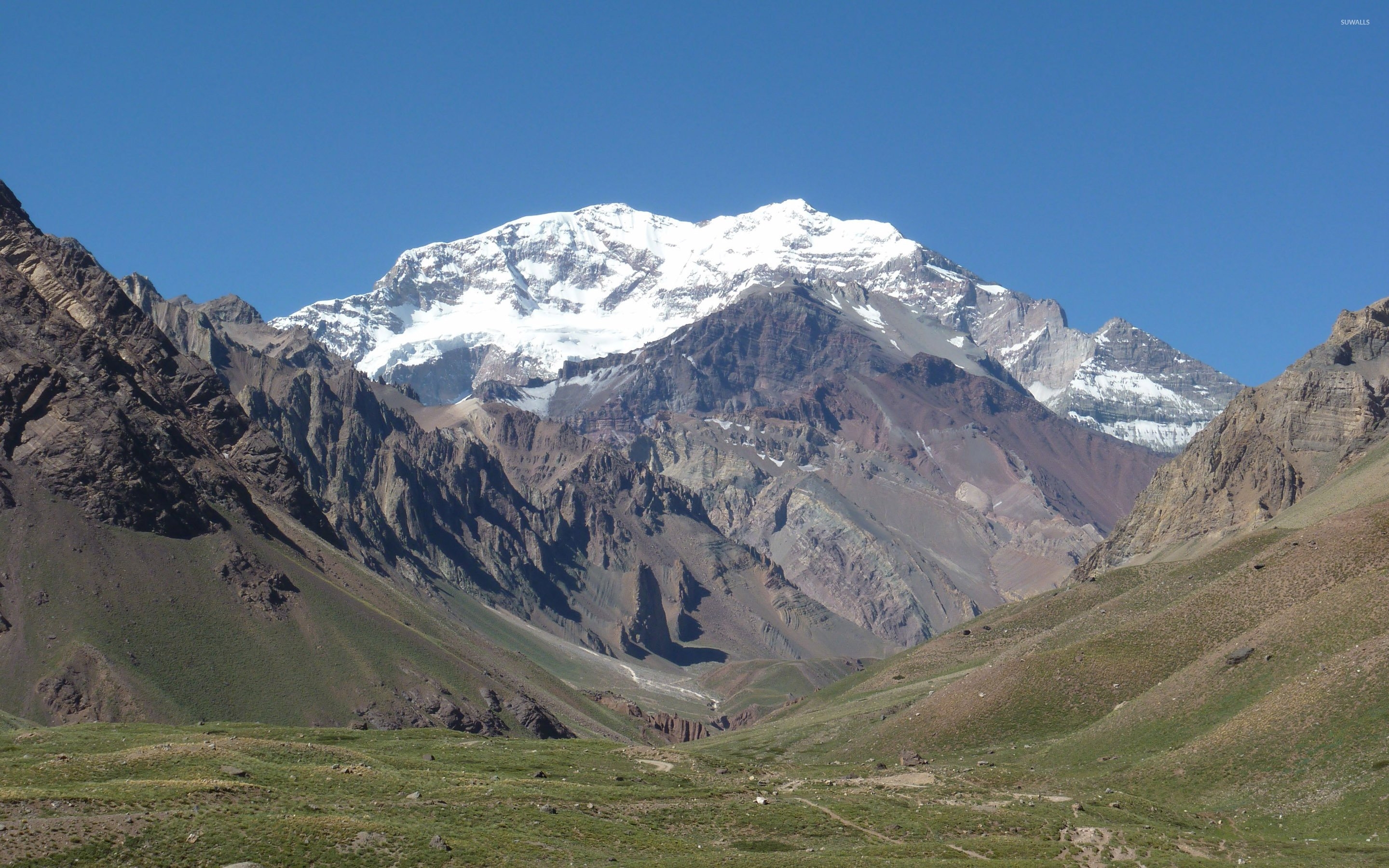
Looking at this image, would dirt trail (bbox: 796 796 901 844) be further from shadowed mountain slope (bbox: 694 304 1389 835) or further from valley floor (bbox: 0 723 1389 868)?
shadowed mountain slope (bbox: 694 304 1389 835)

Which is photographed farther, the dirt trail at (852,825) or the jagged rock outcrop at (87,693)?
the jagged rock outcrop at (87,693)

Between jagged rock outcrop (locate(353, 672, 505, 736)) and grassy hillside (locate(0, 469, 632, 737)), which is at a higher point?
grassy hillside (locate(0, 469, 632, 737))

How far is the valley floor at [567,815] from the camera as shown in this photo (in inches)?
2035

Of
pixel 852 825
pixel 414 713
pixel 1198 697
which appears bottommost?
pixel 414 713

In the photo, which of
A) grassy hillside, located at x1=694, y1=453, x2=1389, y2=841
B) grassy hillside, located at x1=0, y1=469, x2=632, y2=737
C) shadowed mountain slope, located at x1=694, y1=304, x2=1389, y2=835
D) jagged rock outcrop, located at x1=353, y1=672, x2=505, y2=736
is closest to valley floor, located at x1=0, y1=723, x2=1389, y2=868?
grassy hillside, located at x1=694, y1=453, x2=1389, y2=841

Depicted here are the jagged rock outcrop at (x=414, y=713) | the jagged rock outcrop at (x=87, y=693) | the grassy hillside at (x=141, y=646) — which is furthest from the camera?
the jagged rock outcrop at (x=414, y=713)

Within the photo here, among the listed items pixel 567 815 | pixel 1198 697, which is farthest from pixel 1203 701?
pixel 567 815

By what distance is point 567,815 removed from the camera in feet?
215

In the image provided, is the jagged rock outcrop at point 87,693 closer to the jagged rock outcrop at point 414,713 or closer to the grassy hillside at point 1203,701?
the jagged rock outcrop at point 414,713

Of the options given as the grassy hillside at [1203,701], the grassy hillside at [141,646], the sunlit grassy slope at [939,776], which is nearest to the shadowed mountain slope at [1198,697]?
the grassy hillside at [1203,701]

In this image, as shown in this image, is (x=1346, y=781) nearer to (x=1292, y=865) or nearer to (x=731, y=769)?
(x=1292, y=865)

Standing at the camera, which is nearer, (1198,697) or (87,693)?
(1198,697)

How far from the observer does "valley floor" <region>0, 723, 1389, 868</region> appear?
51.7 metres

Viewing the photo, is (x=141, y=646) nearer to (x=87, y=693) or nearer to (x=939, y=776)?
(x=87, y=693)
